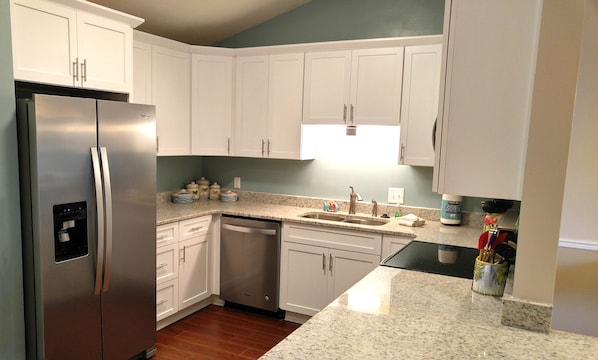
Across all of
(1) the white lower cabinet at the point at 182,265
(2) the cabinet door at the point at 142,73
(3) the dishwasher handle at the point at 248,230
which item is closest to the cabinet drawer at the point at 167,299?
(1) the white lower cabinet at the point at 182,265

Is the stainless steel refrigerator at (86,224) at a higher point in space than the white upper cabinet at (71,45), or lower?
lower

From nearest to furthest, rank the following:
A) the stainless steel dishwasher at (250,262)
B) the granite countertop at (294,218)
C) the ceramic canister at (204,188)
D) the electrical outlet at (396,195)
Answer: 1. the granite countertop at (294,218)
2. the stainless steel dishwasher at (250,262)
3. the electrical outlet at (396,195)
4. the ceramic canister at (204,188)

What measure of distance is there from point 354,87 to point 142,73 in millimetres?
1661

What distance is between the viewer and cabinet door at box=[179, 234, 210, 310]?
3.30m

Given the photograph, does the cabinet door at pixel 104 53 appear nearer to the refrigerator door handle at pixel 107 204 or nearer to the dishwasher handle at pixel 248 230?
the refrigerator door handle at pixel 107 204

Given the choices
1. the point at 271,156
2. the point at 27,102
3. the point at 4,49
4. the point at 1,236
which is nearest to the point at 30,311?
the point at 1,236

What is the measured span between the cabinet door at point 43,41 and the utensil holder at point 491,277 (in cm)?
239

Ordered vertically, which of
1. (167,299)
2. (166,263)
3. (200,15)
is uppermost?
(200,15)

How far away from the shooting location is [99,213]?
229cm

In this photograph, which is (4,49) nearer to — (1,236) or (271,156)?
(1,236)

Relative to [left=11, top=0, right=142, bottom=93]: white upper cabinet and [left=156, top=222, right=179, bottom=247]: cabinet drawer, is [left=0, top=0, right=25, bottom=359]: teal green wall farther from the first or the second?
[left=156, top=222, right=179, bottom=247]: cabinet drawer

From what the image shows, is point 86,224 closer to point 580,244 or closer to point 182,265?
point 182,265

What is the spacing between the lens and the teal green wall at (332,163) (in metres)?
3.39

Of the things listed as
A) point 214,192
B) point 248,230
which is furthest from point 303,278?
point 214,192
